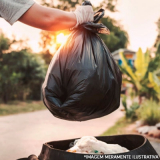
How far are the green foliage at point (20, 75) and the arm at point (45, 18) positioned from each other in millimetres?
9075

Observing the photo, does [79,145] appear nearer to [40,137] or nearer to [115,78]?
[115,78]

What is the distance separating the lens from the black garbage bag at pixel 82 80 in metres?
1.89

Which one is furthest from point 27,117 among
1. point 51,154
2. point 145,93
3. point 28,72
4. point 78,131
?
point 51,154

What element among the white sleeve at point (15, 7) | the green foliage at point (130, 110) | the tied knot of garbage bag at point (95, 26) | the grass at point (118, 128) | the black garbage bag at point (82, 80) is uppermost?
the white sleeve at point (15, 7)

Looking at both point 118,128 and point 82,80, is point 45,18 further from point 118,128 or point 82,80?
point 118,128

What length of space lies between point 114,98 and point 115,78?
0.16 meters

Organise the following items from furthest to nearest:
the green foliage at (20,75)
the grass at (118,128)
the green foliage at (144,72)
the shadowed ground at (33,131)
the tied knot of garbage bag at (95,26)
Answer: the green foliage at (20,75) < the green foliage at (144,72) < the grass at (118,128) < the shadowed ground at (33,131) < the tied knot of garbage bag at (95,26)

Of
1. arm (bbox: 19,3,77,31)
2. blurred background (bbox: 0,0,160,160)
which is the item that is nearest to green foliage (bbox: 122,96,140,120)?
blurred background (bbox: 0,0,160,160)

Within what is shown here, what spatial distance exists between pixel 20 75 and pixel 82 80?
9.51 m

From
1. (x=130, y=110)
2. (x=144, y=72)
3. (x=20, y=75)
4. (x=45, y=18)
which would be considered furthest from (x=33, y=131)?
(x=20, y=75)

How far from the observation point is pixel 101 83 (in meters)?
1.92

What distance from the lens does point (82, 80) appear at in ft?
6.13

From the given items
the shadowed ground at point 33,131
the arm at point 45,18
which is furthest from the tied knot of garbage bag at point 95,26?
the shadowed ground at point 33,131

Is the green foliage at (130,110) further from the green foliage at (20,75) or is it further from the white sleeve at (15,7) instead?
the white sleeve at (15,7)
